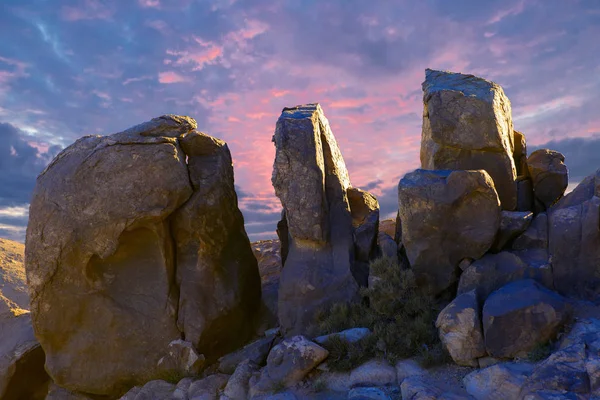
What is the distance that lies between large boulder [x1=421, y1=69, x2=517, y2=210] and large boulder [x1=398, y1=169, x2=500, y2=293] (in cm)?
269

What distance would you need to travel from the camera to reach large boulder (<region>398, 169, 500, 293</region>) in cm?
1291

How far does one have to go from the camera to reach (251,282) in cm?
1777

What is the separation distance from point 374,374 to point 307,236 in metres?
4.99

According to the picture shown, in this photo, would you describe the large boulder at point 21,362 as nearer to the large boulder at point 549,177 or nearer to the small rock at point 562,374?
the small rock at point 562,374

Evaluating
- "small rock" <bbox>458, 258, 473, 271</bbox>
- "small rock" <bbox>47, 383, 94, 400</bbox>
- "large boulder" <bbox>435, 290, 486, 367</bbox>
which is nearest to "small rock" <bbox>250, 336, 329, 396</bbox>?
"large boulder" <bbox>435, 290, 486, 367</bbox>

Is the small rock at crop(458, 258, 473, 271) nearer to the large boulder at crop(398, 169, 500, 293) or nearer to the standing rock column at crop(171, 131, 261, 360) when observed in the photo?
the large boulder at crop(398, 169, 500, 293)

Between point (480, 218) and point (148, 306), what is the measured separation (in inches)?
389

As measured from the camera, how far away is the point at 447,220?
42.8ft

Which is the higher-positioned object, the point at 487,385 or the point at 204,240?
the point at 204,240

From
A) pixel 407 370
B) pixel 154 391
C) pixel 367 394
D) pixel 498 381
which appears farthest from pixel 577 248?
pixel 154 391

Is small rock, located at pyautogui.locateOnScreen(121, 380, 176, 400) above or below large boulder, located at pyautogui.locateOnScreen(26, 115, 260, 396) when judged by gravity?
below

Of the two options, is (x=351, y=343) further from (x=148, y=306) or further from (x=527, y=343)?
(x=148, y=306)

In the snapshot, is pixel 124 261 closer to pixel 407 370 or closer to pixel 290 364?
pixel 290 364

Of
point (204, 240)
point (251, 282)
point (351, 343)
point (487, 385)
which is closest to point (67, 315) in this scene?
point (204, 240)
